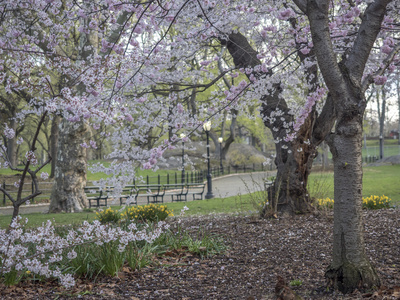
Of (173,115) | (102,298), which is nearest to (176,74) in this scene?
(173,115)

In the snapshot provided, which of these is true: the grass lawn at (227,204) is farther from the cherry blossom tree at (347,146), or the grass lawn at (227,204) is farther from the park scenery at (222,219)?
the cherry blossom tree at (347,146)

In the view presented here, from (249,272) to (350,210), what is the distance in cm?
170

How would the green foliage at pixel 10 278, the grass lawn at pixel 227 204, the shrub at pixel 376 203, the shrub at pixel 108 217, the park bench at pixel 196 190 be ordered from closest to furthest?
the green foliage at pixel 10 278 → the shrub at pixel 108 217 → the shrub at pixel 376 203 → the grass lawn at pixel 227 204 → the park bench at pixel 196 190

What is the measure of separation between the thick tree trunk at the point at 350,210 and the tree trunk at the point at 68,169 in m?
10.0

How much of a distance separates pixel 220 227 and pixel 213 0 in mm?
4262

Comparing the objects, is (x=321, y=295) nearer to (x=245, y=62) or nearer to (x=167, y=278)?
(x=167, y=278)

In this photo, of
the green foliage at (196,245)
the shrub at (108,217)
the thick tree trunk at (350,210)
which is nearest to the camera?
the thick tree trunk at (350,210)

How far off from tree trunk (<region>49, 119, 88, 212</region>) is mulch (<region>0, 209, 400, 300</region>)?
7472mm

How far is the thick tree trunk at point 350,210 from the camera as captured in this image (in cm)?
340

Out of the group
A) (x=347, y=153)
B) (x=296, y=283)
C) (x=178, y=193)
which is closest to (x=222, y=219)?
(x=296, y=283)

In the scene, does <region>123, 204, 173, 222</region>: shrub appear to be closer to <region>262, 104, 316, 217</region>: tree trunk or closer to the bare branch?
<region>262, 104, 316, 217</region>: tree trunk

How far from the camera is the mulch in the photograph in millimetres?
3826

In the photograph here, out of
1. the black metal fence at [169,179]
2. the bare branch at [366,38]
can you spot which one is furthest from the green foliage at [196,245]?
the bare branch at [366,38]

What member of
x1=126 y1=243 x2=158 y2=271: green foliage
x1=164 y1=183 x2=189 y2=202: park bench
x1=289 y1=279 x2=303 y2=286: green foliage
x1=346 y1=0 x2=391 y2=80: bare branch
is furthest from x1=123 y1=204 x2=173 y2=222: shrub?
x1=164 y1=183 x2=189 y2=202: park bench
